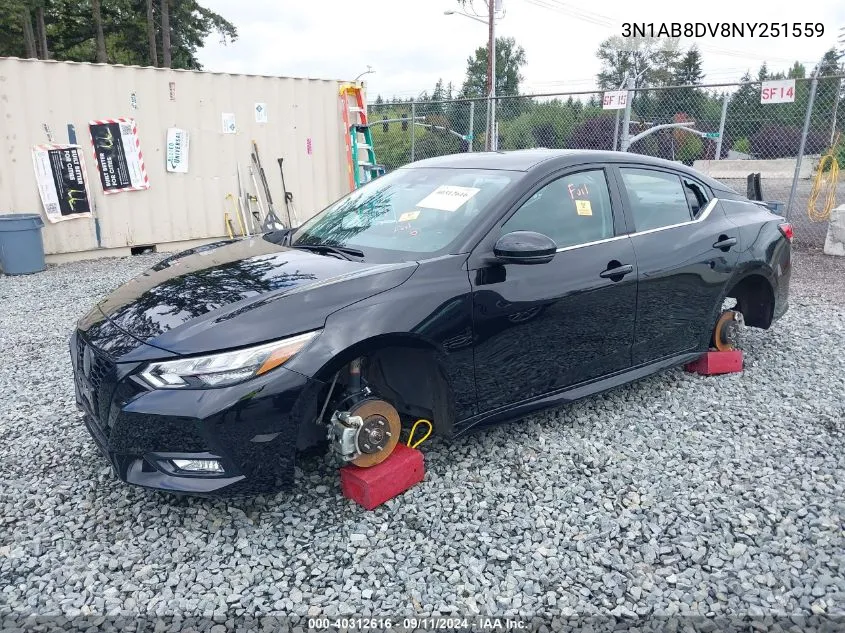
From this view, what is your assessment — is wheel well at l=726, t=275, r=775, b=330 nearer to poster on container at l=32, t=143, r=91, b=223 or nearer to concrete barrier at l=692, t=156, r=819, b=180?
Result: poster on container at l=32, t=143, r=91, b=223

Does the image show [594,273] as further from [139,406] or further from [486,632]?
[139,406]

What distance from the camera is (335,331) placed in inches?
104

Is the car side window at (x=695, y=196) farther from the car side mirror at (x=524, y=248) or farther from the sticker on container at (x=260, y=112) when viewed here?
the sticker on container at (x=260, y=112)

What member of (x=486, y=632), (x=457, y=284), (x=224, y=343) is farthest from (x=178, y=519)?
(x=457, y=284)

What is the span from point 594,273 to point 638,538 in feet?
4.66

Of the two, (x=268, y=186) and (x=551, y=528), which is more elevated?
(x=268, y=186)

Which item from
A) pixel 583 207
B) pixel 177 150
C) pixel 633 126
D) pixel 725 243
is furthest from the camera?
pixel 633 126

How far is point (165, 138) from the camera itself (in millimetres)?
9227

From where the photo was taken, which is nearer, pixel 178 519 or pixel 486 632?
pixel 486 632

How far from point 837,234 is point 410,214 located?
7873mm

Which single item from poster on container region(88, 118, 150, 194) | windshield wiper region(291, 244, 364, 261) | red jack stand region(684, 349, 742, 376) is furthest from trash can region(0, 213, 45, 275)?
red jack stand region(684, 349, 742, 376)

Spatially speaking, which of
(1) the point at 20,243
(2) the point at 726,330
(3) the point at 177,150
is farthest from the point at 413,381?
(3) the point at 177,150

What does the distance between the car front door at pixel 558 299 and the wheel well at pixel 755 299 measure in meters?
1.43

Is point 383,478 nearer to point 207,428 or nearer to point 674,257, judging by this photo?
point 207,428
